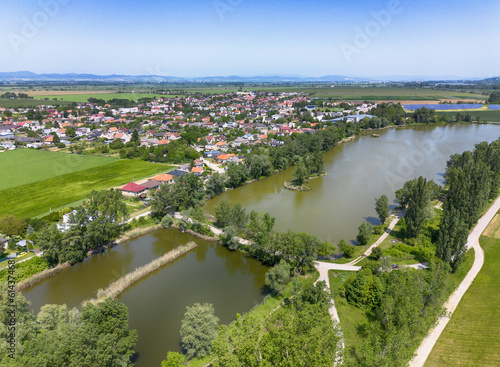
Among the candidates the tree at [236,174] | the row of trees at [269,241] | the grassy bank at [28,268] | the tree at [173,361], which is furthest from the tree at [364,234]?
the grassy bank at [28,268]

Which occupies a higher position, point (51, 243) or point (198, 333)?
point (51, 243)

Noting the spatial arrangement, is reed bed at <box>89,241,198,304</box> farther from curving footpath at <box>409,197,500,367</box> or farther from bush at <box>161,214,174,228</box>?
curving footpath at <box>409,197,500,367</box>

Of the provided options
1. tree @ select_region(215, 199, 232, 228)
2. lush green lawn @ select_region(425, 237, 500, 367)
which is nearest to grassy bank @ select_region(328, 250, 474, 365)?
lush green lawn @ select_region(425, 237, 500, 367)

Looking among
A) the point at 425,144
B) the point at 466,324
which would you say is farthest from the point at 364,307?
the point at 425,144

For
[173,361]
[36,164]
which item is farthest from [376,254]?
[36,164]

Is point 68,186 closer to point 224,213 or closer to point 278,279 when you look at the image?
point 224,213

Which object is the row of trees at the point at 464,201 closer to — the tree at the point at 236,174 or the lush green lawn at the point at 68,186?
the tree at the point at 236,174
